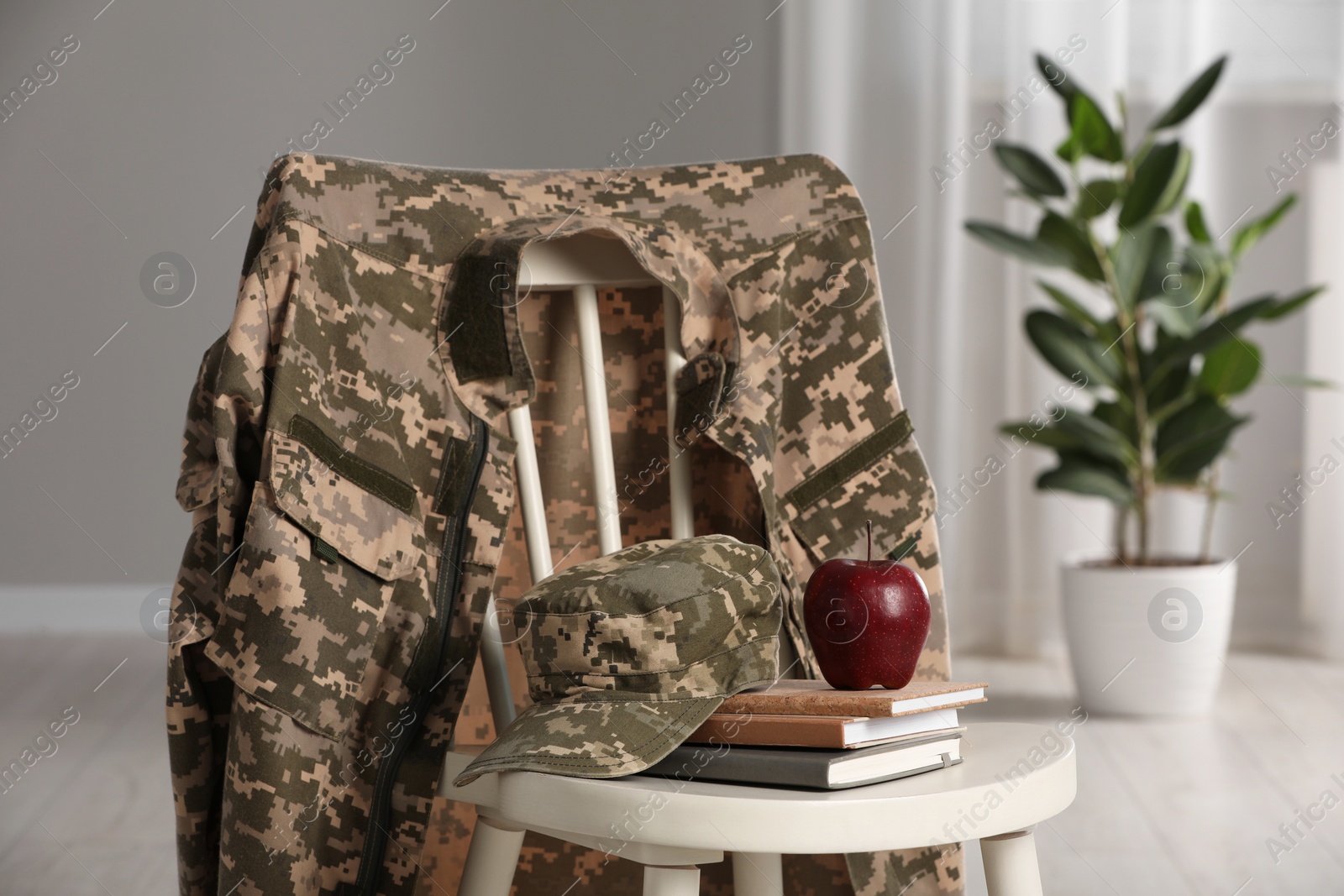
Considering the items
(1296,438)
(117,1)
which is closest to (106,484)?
(117,1)

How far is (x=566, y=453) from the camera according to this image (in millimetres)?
994

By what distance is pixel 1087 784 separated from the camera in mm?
1828

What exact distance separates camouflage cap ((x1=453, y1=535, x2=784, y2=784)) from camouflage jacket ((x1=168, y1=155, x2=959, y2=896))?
0.49 ft

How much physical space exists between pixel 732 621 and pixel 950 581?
219cm

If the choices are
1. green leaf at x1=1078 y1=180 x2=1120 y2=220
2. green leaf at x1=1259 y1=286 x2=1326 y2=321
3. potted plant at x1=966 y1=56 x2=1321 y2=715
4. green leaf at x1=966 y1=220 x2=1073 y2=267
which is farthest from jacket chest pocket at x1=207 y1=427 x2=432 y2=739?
green leaf at x1=1259 y1=286 x2=1326 y2=321

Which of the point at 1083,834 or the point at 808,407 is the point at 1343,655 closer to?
the point at 1083,834

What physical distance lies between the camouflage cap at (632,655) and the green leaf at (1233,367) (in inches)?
67.6

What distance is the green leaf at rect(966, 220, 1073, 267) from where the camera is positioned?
7.32 ft

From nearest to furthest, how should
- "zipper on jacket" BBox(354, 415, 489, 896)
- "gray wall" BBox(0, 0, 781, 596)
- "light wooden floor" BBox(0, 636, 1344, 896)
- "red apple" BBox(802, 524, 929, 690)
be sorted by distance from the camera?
"red apple" BBox(802, 524, 929, 690), "zipper on jacket" BBox(354, 415, 489, 896), "light wooden floor" BBox(0, 636, 1344, 896), "gray wall" BBox(0, 0, 781, 596)

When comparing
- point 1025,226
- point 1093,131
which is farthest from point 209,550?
point 1025,226

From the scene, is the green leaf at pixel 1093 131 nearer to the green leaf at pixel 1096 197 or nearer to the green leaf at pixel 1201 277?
the green leaf at pixel 1096 197

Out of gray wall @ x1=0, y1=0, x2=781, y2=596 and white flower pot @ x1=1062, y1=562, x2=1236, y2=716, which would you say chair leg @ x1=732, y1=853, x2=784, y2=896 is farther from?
gray wall @ x1=0, y1=0, x2=781, y2=596

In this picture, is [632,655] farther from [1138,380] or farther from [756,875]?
[1138,380]

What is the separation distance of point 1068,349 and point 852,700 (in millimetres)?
1746
